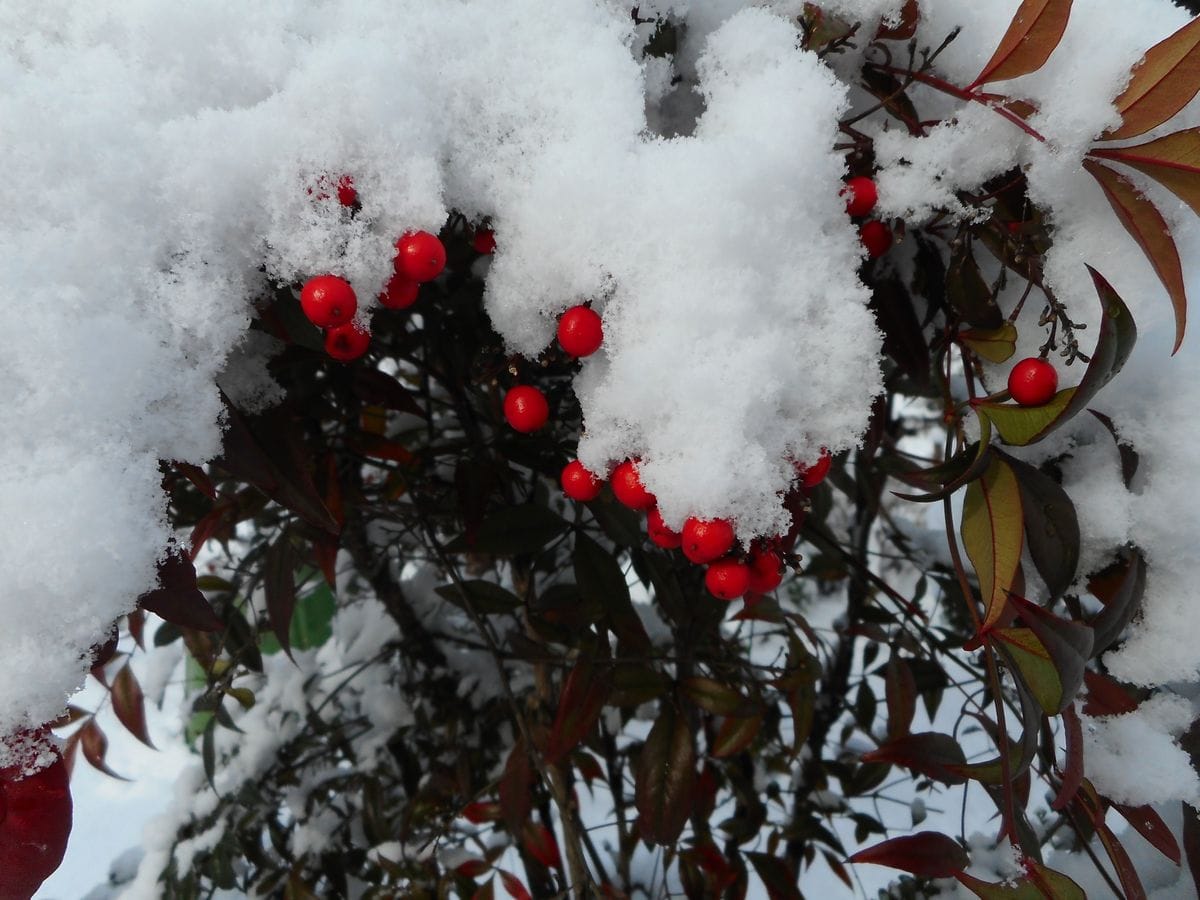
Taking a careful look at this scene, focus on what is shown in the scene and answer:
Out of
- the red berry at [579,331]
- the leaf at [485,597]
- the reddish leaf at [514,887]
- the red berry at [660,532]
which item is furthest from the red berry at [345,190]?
the reddish leaf at [514,887]

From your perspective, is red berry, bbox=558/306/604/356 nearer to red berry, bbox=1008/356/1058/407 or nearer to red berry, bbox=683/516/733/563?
red berry, bbox=683/516/733/563

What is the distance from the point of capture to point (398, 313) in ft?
2.63

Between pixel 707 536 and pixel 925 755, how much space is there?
1.35 feet

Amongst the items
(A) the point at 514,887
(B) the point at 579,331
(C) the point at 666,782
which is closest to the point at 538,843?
(A) the point at 514,887

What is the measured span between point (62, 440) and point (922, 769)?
714 mm

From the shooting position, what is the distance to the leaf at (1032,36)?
A: 0.46 metres

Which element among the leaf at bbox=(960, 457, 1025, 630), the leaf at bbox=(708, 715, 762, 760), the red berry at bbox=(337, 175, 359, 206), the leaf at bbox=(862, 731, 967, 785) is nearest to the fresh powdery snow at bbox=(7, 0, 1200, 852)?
the red berry at bbox=(337, 175, 359, 206)

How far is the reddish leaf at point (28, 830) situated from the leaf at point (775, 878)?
0.90m

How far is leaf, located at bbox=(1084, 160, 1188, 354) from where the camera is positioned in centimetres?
46

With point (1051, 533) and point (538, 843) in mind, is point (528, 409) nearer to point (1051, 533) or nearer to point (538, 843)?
point (1051, 533)

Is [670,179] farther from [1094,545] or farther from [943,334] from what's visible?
[1094,545]

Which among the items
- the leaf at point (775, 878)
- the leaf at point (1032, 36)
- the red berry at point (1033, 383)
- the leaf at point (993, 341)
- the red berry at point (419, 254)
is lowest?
the leaf at point (775, 878)

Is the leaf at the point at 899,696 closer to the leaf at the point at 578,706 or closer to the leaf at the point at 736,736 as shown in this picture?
the leaf at the point at 736,736

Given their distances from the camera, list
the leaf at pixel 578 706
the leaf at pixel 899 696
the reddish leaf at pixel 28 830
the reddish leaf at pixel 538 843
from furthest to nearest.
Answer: the reddish leaf at pixel 538 843 < the leaf at pixel 899 696 < the leaf at pixel 578 706 < the reddish leaf at pixel 28 830
